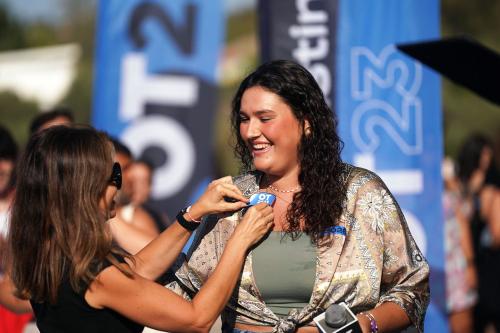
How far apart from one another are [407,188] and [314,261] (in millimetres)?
2438

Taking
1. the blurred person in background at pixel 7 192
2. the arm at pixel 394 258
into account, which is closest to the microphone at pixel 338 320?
the arm at pixel 394 258

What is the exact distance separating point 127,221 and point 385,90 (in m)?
1.79

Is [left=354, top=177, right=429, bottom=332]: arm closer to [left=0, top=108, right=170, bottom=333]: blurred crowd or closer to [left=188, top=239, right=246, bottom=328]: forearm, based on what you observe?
[left=188, top=239, right=246, bottom=328]: forearm

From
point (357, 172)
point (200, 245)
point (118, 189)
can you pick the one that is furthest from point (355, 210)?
point (118, 189)

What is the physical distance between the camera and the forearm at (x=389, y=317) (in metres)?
3.10

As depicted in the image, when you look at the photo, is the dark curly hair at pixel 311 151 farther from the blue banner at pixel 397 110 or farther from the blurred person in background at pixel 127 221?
the blue banner at pixel 397 110

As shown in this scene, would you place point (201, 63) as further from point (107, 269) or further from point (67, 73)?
point (67, 73)

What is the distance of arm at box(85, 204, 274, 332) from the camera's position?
2.74 meters

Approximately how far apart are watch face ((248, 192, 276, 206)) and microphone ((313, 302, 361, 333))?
1.54 ft

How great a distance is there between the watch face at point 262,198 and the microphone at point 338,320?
1.54 ft

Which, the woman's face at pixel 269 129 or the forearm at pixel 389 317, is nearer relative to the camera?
the forearm at pixel 389 317

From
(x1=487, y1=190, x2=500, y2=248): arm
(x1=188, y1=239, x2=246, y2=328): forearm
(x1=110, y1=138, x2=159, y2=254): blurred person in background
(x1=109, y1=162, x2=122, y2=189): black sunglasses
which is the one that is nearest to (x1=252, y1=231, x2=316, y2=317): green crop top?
(x1=188, y1=239, x2=246, y2=328): forearm

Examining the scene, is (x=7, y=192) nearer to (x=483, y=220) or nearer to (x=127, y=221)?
(x=127, y=221)

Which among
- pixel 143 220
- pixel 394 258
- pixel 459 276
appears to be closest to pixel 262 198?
pixel 394 258
